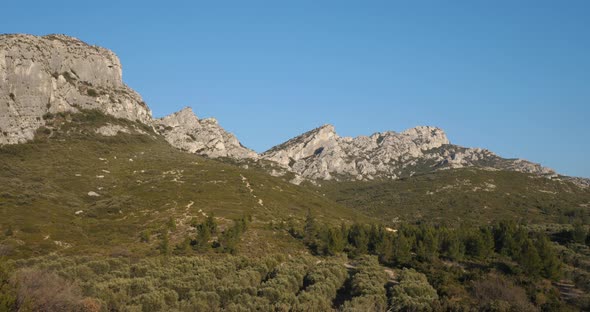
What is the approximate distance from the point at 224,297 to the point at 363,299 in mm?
14399

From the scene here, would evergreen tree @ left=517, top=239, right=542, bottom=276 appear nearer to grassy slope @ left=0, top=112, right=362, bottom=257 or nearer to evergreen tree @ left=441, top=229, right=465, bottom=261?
evergreen tree @ left=441, top=229, right=465, bottom=261

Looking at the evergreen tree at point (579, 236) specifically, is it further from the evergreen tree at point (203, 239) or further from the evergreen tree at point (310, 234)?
the evergreen tree at point (203, 239)

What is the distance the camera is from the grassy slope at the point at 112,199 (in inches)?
3755

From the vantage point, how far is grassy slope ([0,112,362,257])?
95375mm

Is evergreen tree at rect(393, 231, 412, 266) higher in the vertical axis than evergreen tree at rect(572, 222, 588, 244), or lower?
lower

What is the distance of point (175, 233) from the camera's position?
335ft

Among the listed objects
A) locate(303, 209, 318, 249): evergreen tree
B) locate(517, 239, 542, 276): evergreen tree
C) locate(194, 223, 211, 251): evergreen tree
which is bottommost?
locate(517, 239, 542, 276): evergreen tree

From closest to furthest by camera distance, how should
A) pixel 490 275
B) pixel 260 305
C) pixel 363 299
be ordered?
pixel 260 305 → pixel 363 299 → pixel 490 275

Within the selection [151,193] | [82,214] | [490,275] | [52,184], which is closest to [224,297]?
[490,275]

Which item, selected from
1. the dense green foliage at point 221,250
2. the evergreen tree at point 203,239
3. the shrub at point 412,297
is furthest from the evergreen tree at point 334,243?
the shrub at point 412,297

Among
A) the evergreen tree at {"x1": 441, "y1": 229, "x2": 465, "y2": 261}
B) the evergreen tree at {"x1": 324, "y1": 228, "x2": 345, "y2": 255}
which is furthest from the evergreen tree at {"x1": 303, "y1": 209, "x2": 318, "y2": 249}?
the evergreen tree at {"x1": 441, "y1": 229, "x2": 465, "y2": 261}

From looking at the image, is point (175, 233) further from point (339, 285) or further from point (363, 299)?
point (363, 299)

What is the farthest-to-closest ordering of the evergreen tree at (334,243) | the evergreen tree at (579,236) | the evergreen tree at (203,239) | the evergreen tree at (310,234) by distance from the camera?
the evergreen tree at (579,236), the evergreen tree at (310,234), the evergreen tree at (334,243), the evergreen tree at (203,239)

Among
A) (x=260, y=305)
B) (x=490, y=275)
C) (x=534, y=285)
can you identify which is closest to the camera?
(x=260, y=305)
